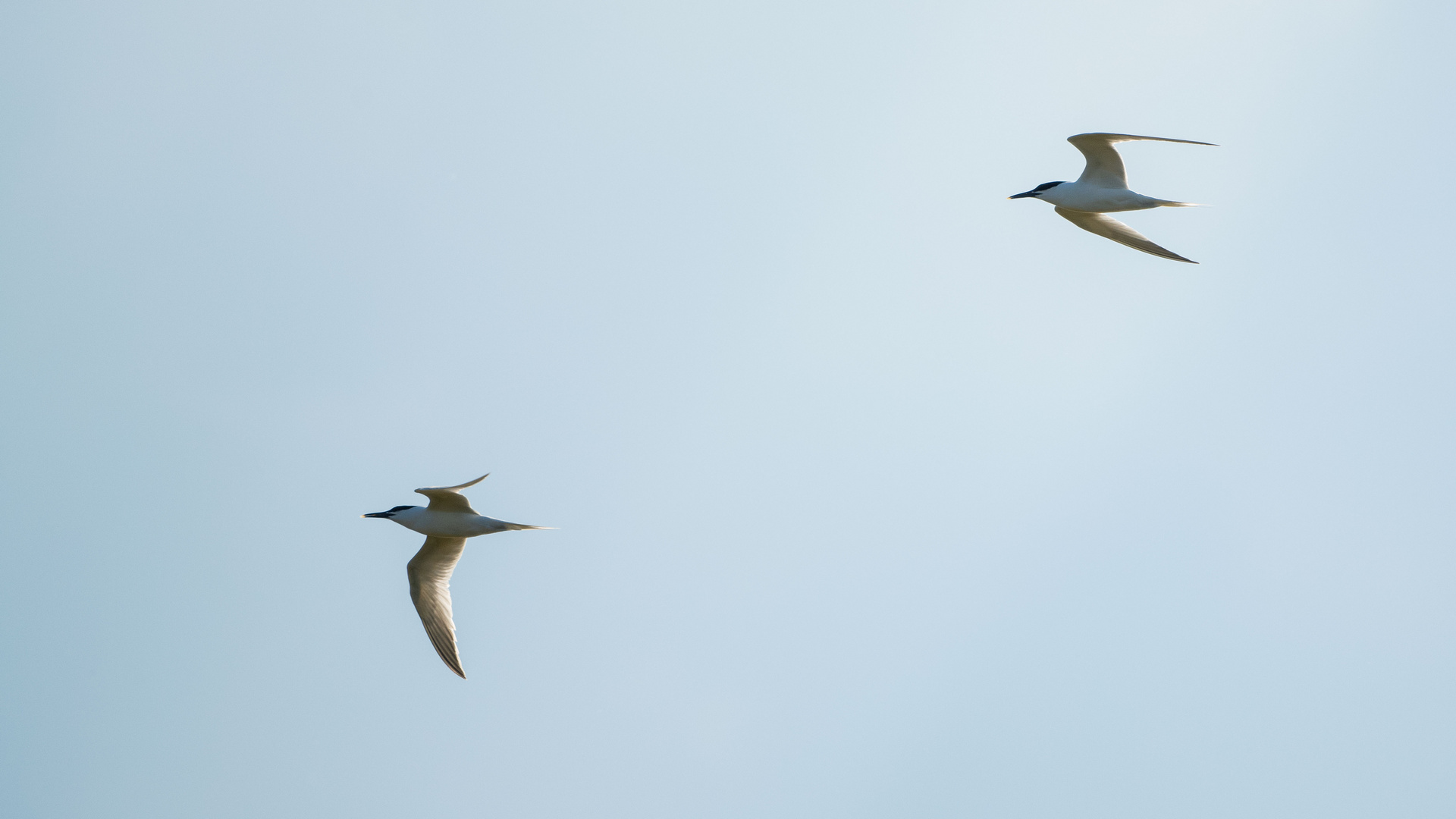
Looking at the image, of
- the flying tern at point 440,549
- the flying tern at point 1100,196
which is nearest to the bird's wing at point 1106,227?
the flying tern at point 1100,196

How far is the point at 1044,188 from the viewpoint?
14.5 metres

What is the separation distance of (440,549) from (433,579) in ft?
1.20

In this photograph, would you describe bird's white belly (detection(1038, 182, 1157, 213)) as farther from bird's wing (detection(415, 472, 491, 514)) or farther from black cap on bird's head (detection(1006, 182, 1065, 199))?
bird's wing (detection(415, 472, 491, 514))

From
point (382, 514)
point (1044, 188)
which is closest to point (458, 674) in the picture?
point (382, 514)

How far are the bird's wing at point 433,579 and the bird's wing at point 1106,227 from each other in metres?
8.32

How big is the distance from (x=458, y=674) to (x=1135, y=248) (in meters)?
9.38

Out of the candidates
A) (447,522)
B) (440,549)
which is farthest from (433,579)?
(447,522)

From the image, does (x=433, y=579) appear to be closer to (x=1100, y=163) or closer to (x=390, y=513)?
(x=390, y=513)

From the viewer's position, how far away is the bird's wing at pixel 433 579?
46.5 feet

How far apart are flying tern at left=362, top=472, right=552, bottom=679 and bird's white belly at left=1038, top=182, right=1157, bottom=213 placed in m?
7.32

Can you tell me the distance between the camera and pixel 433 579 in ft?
46.8

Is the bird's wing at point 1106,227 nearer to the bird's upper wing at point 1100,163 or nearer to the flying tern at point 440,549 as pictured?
the bird's upper wing at point 1100,163

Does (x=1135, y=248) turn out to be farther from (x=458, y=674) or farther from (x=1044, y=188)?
(x=458, y=674)

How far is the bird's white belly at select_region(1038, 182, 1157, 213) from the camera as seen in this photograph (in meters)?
13.4
